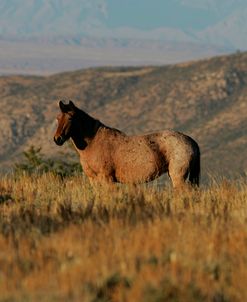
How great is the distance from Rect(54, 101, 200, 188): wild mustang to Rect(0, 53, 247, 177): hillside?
116m

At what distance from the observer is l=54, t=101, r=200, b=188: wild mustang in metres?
13.8

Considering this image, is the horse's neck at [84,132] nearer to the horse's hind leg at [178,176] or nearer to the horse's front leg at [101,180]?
the horse's front leg at [101,180]

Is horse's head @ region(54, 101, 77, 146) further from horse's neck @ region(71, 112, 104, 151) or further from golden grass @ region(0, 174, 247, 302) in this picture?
golden grass @ region(0, 174, 247, 302)

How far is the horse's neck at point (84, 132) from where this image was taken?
14172 millimetres

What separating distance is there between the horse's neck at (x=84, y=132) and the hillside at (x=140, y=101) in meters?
116

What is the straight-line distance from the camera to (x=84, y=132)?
14.3m

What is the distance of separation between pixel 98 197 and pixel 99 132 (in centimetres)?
251

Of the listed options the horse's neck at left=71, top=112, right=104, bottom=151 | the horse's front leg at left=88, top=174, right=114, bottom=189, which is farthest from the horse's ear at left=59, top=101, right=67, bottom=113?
the horse's front leg at left=88, top=174, right=114, bottom=189

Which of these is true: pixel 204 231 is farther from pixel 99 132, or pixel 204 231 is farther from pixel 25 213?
pixel 99 132

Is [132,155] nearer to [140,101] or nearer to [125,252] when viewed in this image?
[125,252]

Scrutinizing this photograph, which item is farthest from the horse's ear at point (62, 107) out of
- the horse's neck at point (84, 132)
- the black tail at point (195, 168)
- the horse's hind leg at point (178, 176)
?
the black tail at point (195, 168)

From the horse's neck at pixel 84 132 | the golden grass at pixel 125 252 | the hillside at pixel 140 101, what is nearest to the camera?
the golden grass at pixel 125 252

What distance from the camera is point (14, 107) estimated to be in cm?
17538

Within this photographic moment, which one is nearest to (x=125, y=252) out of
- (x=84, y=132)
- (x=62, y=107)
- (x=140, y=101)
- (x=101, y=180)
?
(x=101, y=180)
